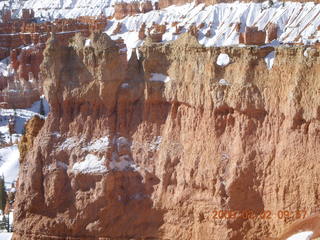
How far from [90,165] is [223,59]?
4965 millimetres

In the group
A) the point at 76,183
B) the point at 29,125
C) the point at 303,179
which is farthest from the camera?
the point at 29,125

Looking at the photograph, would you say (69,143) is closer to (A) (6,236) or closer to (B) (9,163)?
(A) (6,236)

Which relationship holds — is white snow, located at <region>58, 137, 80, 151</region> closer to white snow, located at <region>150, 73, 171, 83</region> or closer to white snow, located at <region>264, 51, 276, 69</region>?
white snow, located at <region>150, 73, 171, 83</region>

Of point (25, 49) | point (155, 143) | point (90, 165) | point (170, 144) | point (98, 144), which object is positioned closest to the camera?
point (170, 144)

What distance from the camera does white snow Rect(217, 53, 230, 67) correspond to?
1834 centimetres

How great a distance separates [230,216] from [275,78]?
12.7 feet

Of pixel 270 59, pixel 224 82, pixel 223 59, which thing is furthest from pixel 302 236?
pixel 223 59

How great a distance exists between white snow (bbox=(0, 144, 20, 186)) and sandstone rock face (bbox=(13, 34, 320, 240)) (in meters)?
21.5

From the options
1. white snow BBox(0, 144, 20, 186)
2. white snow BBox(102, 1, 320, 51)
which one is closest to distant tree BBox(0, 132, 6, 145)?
white snow BBox(0, 144, 20, 186)

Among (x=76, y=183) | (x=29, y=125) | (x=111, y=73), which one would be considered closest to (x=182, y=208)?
(x=76, y=183)

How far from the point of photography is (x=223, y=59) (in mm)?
18484

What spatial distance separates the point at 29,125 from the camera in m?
24.1

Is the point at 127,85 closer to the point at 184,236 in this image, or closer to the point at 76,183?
the point at 76,183

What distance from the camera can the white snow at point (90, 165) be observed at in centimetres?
1922
